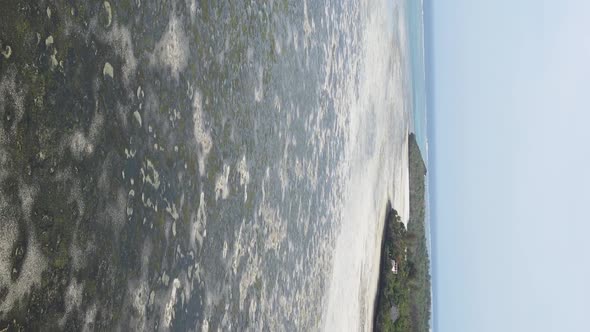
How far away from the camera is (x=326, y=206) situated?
7891mm

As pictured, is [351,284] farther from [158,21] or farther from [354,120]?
[158,21]

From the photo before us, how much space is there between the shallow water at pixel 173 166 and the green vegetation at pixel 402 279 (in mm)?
3204

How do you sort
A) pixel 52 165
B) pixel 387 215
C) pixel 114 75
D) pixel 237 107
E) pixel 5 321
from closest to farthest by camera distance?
pixel 5 321 < pixel 52 165 < pixel 114 75 < pixel 237 107 < pixel 387 215

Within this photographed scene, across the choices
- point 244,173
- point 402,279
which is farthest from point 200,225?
point 402,279

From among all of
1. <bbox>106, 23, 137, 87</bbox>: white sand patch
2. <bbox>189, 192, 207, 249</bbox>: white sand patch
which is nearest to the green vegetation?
<bbox>189, 192, 207, 249</bbox>: white sand patch

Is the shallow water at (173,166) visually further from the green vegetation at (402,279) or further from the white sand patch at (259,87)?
the green vegetation at (402,279)

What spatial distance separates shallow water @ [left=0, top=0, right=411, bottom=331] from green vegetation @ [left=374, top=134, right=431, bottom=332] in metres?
3.20

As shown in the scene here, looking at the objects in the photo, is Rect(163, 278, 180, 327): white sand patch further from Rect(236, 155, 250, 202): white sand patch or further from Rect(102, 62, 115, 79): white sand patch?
Rect(102, 62, 115, 79): white sand patch

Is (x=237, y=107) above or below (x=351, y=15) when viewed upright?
below

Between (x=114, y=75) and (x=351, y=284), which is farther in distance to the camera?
(x=351, y=284)

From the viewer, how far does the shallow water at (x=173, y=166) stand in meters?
2.77

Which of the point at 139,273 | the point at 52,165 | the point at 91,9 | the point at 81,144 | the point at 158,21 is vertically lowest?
the point at 139,273

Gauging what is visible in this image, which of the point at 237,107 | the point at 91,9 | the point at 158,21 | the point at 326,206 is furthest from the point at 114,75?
the point at 326,206

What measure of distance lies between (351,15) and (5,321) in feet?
25.6
